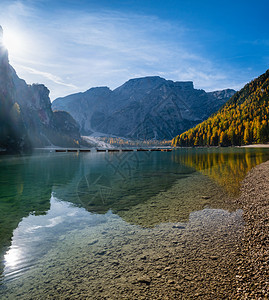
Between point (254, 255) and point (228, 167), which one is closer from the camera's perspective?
point (254, 255)

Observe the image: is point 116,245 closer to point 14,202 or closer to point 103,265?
point 103,265

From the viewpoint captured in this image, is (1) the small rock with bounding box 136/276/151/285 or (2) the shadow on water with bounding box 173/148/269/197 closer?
(1) the small rock with bounding box 136/276/151/285

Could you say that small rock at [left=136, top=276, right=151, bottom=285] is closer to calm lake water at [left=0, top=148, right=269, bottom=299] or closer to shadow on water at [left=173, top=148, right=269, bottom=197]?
calm lake water at [left=0, top=148, right=269, bottom=299]

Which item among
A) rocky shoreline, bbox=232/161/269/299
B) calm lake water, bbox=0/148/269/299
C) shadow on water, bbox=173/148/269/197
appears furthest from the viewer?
shadow on water, bbox=173/148/269/197

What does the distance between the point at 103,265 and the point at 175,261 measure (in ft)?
11.6

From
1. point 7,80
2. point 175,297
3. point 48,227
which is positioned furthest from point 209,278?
point 7,80

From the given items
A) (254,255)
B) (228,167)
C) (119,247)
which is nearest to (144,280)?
(119,247)

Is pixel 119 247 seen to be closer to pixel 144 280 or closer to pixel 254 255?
pixel 144 280

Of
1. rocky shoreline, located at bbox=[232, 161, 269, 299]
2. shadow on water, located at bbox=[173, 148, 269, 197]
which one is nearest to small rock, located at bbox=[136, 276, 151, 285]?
rocky shoreline, located at bbox=[232, 161, 269, 299]

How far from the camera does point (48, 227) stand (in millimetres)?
14391

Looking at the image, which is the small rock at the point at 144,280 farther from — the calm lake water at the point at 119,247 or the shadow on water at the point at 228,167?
the shadow on water at the point at 228,167

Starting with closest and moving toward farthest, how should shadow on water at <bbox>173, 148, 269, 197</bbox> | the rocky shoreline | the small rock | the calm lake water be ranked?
the rocky shoreline, the calm lake water, the small rock, shadow on water at <bbox>173, 148, 269, 197</bbox>

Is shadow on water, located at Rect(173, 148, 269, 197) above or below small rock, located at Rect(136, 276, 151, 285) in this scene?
above

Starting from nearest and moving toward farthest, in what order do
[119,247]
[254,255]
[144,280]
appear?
[144,280] < [254,255] < [119,247]
